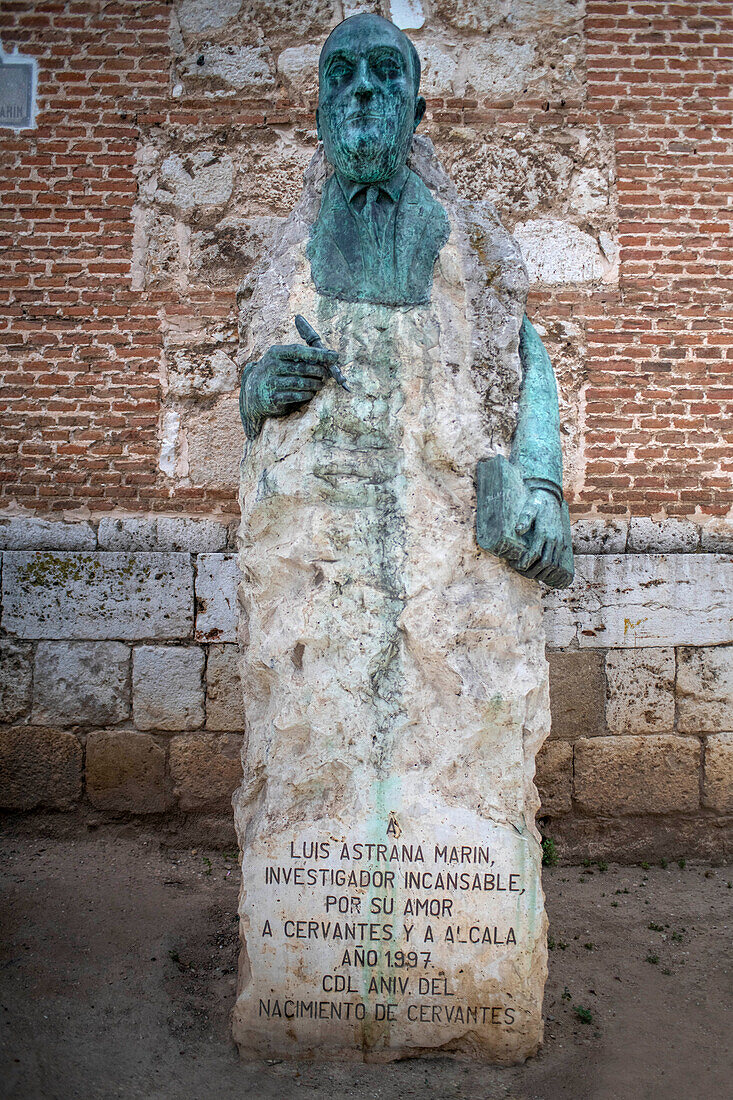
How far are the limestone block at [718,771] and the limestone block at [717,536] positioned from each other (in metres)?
0.86

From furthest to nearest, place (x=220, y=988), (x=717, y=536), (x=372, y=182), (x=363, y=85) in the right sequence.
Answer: (x=717, y=536), (x=220, y=988), (x=372, y=182), (x=363, y=85)

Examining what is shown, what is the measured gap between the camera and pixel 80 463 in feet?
13.7

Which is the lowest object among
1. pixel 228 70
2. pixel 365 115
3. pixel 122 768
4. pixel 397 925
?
pixel 122 768

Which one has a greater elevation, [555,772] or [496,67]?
[496,67]

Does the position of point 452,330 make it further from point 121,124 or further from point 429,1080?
point 121,124

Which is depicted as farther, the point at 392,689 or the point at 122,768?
the point at 122,768

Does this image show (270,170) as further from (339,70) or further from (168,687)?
(168,687)

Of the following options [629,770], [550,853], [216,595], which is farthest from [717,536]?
[216,595]

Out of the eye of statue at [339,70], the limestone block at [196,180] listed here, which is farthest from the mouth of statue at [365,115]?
the limestone block at [196,180]

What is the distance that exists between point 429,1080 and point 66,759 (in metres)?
2.37

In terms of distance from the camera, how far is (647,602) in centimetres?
408

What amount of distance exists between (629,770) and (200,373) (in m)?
2.70

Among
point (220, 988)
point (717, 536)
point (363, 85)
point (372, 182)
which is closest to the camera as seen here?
point (363, 85)

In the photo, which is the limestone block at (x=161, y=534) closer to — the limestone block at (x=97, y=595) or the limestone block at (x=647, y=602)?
the limestone block at (x=97, y=595)
